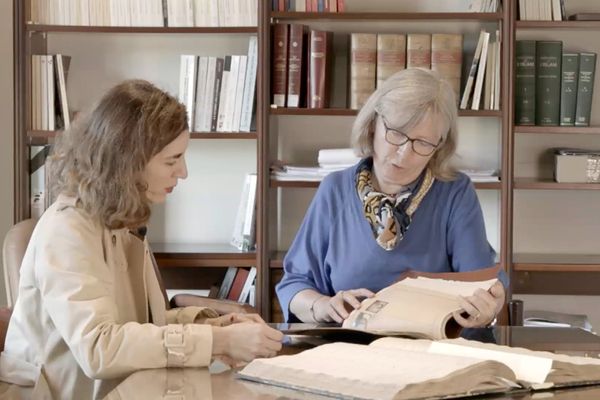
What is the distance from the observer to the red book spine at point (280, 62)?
392cm

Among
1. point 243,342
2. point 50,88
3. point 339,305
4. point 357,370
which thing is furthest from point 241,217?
point 357,370

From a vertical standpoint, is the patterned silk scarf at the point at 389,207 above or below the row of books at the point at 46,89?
below

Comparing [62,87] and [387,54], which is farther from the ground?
[387,54]

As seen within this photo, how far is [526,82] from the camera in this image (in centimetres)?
393

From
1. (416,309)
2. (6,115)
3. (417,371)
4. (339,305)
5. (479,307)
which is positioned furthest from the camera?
(6,115)

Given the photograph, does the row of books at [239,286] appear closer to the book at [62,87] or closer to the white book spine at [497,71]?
the book at [62,87]

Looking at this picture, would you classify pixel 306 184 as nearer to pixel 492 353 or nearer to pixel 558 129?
pixel 558 129

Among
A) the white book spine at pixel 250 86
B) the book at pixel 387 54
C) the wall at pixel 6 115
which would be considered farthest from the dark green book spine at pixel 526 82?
the wall at pixel 6 115

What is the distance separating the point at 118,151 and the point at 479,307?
32.4 inches

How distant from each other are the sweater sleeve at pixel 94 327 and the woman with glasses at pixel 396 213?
78 centimetres

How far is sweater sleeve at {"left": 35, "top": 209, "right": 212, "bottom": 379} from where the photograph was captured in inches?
70.8

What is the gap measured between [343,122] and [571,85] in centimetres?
87

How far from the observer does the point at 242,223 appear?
Result: 13.3 ft

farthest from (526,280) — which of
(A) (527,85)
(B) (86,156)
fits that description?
(B) (86,156)
